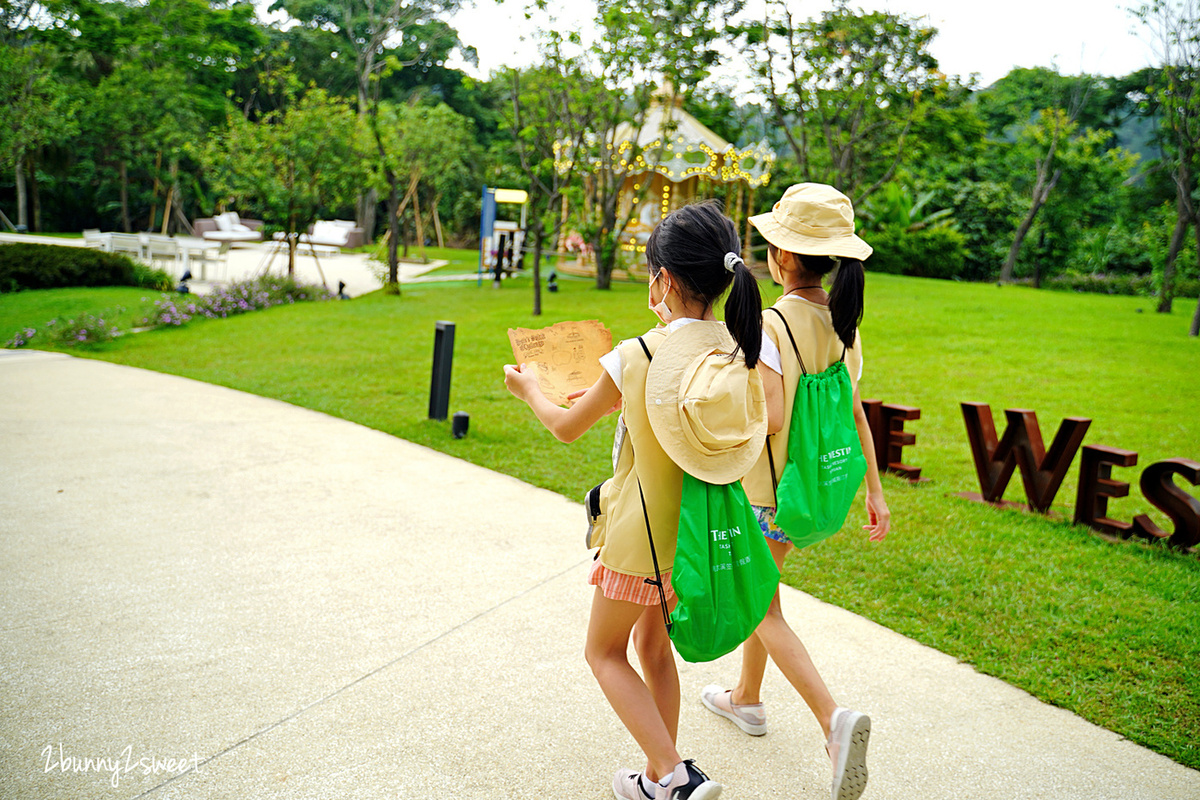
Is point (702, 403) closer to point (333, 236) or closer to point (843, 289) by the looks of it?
point (843, 289)

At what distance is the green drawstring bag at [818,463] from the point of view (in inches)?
93.0

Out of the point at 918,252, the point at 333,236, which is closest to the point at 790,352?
the point at 918,252

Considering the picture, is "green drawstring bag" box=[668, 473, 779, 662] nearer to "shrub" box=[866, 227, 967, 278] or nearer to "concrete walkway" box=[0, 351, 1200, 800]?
"concrete walkway" box=[0, 351, 1200, 800]

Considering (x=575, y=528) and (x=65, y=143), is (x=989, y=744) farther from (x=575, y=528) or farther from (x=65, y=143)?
(x=65, y=143)

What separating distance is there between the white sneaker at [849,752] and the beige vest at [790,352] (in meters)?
0.63

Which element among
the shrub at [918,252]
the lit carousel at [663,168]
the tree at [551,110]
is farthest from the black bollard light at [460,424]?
the shrub at [918,252]

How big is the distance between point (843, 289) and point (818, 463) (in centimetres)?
54

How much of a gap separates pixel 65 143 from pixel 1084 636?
107ft

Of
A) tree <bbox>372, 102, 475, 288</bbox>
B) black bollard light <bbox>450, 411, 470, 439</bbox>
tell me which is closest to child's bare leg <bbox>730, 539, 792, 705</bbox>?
black bollard light <bbox>450, 411, 470, 439</bbox>

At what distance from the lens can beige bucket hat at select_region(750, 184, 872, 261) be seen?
2.45 m

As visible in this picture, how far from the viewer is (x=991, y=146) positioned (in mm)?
29516

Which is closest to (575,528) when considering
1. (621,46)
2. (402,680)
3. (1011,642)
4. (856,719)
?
(402,680)

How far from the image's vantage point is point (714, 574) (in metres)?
1.96

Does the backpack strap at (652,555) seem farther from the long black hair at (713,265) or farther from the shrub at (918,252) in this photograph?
the shrub at (918,252)
